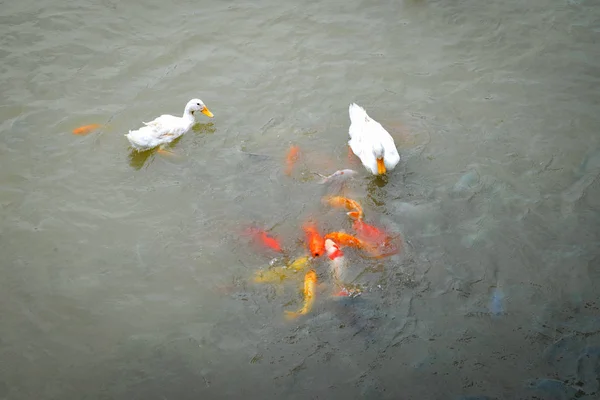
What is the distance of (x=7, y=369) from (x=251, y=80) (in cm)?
A: 546

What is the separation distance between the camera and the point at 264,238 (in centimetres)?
686

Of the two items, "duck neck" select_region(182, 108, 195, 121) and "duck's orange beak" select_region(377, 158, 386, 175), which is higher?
"duck neck" select_region(182, 108, 195, 121)

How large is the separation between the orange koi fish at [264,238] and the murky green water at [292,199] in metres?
0.14

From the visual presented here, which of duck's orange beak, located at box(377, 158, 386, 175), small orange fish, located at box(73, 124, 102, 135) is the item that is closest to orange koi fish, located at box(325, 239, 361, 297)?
duck's orange beak, located at box(377, 158, 386, 175)

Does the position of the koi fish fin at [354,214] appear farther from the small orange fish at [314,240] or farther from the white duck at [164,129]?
the white duck at [164,129]

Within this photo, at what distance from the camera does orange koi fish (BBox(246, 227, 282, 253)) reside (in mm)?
6762

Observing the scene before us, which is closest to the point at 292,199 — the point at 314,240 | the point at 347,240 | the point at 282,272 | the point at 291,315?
the point at 314,240

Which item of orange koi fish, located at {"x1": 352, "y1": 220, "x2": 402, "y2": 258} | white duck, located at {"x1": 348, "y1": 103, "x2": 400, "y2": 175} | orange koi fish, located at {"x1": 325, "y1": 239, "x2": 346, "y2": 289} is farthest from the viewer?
white duck, located at {"x1": 348, "y1": 103, "x2": 400, "y2": 175}

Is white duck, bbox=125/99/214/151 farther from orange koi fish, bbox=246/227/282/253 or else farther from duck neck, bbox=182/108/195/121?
orange koi fish, bbox=246/227/282/253

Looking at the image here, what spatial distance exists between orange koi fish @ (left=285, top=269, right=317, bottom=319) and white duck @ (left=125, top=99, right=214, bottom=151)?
10.6 ft

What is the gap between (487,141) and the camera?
796 centimetres

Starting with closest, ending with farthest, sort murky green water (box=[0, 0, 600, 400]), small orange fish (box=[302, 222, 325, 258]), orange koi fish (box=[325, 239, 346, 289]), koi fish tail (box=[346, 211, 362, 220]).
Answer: murky green water (box=[0, 0, 600, 400]), orange koi fish (box=[325, 239, 346, 289]), small orange fish (box=[302, 222, 325, 258]), koi fish tail (box=[346, 211, 362, 220])

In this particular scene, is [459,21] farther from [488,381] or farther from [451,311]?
[488,381]

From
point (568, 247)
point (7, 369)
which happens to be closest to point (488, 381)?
point (568, 247)
